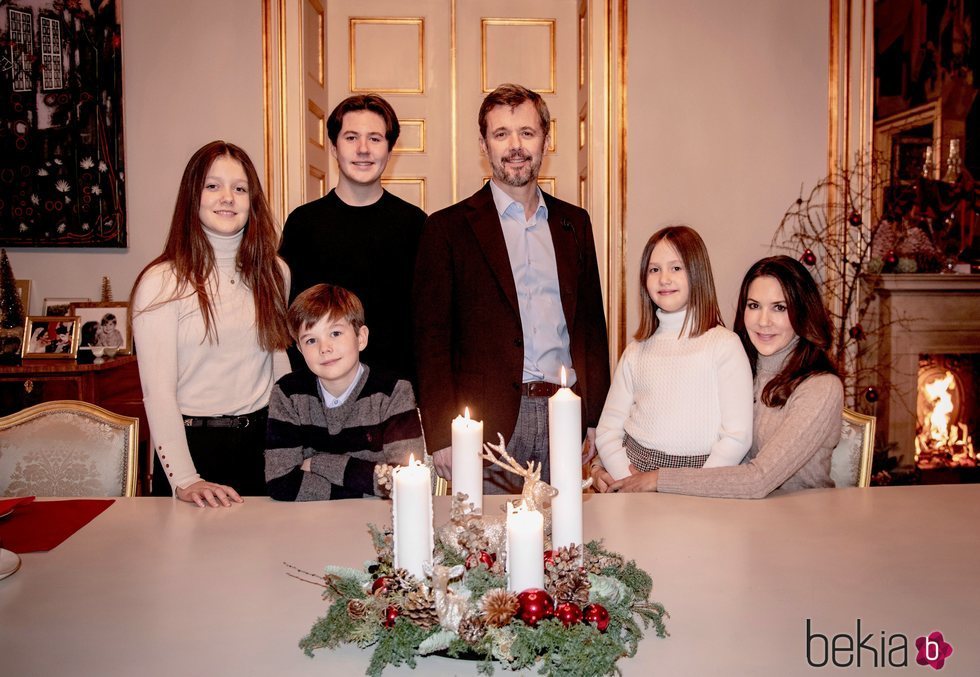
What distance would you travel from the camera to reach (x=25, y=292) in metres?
3.98

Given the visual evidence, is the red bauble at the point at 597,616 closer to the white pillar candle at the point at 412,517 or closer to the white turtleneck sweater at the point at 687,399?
the white pillar candle at the point at 412,517

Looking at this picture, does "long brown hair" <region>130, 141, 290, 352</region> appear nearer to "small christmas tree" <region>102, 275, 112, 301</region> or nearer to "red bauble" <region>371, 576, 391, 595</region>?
"red bauble" <region>371, 576, 391, 595</region>

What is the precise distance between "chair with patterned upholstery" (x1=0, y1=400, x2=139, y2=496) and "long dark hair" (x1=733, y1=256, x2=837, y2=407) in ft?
5.23

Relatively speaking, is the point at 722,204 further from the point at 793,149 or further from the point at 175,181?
the point at 175,181

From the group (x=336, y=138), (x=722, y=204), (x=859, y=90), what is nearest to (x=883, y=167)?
(x=859, y=90)

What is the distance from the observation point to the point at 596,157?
13.6 feet

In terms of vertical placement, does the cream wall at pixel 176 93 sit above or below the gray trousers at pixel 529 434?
above

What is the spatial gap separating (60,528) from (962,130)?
4.76 m

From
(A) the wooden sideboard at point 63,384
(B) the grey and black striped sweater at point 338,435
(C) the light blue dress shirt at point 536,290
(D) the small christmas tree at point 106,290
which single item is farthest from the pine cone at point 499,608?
(D) the small christmas tree at point 106,290

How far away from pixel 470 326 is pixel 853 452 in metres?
1.07

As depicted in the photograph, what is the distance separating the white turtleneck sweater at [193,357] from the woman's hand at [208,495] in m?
0.11

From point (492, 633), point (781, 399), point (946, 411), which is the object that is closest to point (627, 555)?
point (492, 633)

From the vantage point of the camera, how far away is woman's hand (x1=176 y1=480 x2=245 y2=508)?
5.34 feet

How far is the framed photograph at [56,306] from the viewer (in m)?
3.97
